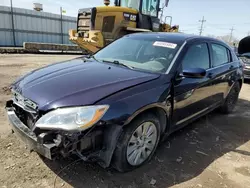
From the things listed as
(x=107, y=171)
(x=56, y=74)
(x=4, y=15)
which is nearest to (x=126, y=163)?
(x=107, y=171)

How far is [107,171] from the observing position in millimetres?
2775

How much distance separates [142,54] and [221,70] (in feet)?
5.61

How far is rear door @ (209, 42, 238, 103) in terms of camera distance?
13.3 ft

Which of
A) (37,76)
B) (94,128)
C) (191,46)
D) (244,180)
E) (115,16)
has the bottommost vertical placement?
(244,180)

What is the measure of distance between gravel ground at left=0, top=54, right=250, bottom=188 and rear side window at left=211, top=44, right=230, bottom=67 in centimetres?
138

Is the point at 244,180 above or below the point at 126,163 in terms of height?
below

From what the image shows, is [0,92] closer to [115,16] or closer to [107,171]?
[107,171]

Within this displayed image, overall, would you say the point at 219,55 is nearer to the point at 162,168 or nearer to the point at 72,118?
the point at 162,168

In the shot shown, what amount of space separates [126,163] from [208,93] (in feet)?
6.75

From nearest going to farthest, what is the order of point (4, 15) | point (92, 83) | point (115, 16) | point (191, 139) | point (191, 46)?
point (92, 83)
point (191, 46)
point (191, 139)
point (115, 16)
point (4, 15)

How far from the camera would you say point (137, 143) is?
2760 millimetres

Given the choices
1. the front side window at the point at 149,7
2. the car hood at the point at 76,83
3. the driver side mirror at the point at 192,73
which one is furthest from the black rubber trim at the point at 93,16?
the driver side mirror at the point at 192,73

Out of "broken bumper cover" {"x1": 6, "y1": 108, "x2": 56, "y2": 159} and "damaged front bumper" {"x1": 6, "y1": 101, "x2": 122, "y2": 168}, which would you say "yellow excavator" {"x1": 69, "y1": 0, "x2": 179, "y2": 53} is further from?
"damaged front bumper" {"x1": 6, "y1": 101, "x2": 122, "y2": 168}

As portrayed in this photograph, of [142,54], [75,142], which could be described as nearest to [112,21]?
[142,54]
